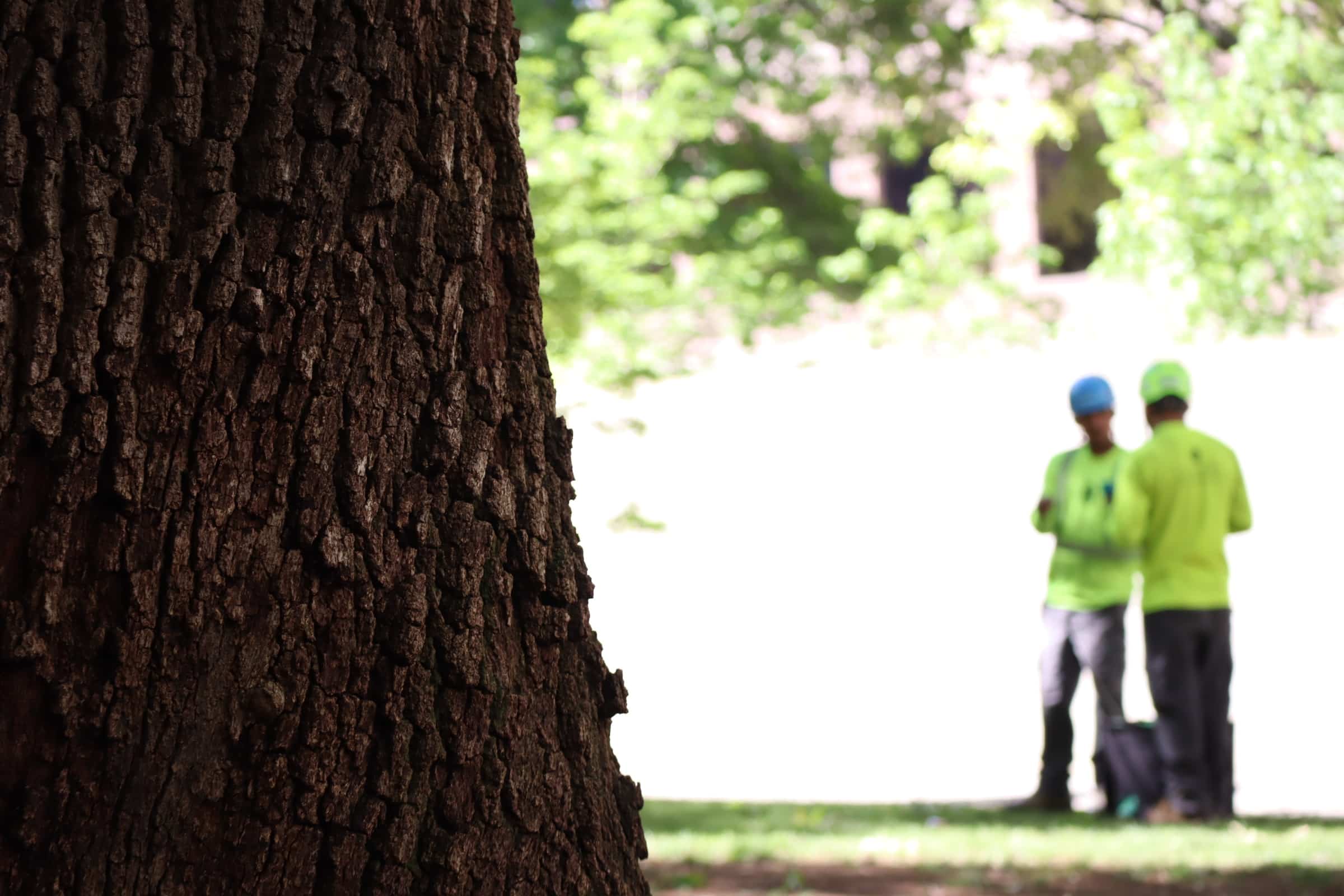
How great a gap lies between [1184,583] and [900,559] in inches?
448

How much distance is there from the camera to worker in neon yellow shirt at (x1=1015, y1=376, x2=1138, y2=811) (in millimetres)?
8188

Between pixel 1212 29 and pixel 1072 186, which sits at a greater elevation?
pixel 1072 186

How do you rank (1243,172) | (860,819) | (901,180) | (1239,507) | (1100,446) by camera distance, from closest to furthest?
(1239,507) < (860,819) < (1100,446) < (1243,172) < (901,180)

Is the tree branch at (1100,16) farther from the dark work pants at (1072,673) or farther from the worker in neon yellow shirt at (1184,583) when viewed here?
the dark work pants at (1072,673)

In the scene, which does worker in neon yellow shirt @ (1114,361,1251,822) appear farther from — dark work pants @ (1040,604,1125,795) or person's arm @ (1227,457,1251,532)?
dark work pants @ (1040,604,1125,795)

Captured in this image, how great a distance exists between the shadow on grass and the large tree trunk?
5.50 m

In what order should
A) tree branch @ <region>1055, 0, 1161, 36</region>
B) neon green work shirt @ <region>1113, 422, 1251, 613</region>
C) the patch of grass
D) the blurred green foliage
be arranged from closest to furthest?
the patch of grass → neon green work shirt @ <region>1113, 422, 1251, 613</region> → the blurred green foliage → tree branch @ <region>1055, 0, 1161, 36</region>

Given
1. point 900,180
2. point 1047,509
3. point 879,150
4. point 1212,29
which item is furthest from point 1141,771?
point 900,180

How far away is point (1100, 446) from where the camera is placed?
837 centimetres

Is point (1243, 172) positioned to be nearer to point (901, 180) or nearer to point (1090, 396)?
point (1090, 396)

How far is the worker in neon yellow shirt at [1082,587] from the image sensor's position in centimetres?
819

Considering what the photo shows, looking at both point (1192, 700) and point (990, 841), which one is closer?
point (990, 841)

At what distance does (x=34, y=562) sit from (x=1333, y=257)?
55.1 feet

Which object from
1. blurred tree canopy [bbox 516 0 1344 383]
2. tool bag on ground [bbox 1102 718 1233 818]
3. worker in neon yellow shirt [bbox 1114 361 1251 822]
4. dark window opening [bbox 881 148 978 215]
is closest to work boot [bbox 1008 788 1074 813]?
tool bag on ground [bbox 1102 718 1233 818]
